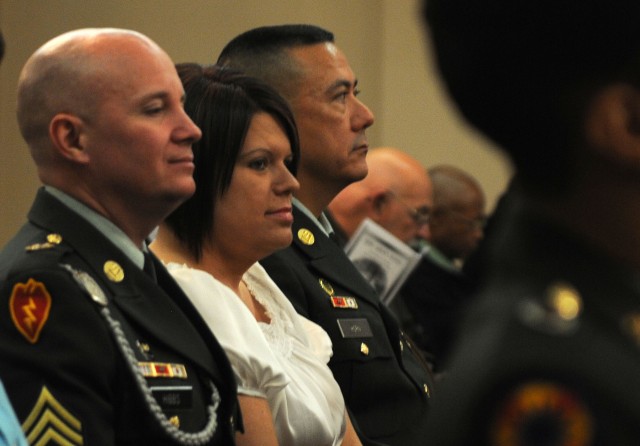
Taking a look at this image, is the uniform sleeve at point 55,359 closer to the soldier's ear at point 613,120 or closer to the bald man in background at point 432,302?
the soldier's ear at point 613,120

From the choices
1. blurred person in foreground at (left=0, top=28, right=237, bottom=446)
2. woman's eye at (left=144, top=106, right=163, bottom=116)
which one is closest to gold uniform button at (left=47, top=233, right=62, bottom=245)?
blurred person in foreground at (left=0, top=28, right=237, bottom=446)

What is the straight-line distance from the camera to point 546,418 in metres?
0.87

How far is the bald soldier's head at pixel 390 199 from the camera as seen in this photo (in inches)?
197

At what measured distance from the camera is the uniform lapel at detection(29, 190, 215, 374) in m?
2.17

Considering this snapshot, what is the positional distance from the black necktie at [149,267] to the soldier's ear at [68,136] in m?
0.20

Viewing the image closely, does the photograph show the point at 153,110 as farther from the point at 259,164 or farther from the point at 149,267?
the point at 259,164

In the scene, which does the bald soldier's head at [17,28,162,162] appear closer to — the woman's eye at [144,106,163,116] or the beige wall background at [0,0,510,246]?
the woman's eye at [144,106,163,116]

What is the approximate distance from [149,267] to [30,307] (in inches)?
12.3

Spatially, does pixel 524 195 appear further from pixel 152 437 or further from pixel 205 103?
pixel 205 103

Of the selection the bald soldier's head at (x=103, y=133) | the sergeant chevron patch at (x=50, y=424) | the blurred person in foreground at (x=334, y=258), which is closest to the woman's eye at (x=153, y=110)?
the bald soldier's head at (x=103, y=133)

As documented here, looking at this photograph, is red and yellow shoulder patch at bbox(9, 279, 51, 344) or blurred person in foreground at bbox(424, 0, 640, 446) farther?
red and yellow shoulder patch at bbox(9, 279, 51, 344)

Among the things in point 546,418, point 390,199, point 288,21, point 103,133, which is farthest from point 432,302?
point 546,418

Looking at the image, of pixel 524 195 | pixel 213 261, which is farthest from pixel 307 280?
pixel 524 195

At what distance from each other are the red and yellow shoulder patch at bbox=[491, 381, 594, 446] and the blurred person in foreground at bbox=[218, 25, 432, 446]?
1972 millimetres
